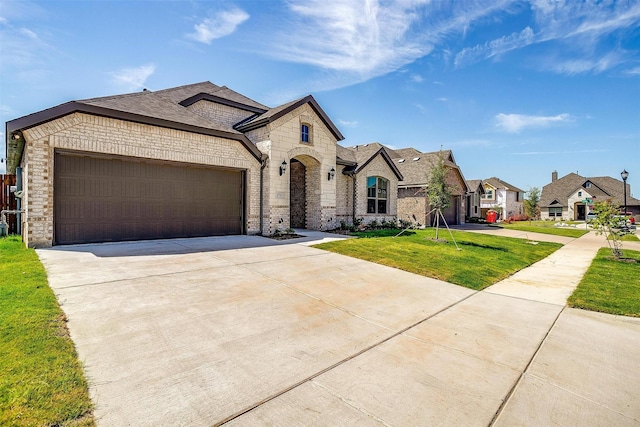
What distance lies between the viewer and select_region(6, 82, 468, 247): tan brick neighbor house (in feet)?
28.9

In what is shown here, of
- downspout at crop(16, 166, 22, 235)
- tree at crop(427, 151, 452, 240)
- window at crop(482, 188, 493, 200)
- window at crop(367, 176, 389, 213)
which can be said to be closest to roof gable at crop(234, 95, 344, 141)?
window at crop(367, 176, 389, 213)

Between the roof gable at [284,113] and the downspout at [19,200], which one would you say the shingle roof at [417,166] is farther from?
the downspout at [19,200]

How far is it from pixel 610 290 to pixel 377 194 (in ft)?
45.6

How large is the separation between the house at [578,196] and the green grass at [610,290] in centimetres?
4448

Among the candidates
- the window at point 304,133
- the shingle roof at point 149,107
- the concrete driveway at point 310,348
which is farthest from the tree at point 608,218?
the shingle roof at point 149,107

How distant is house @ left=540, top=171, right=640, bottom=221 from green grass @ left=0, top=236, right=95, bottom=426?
186ft

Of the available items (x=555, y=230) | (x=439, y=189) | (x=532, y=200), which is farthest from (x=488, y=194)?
(x=439, y=189)

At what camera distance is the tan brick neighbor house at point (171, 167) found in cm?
881

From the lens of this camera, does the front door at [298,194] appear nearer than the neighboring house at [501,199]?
Yes

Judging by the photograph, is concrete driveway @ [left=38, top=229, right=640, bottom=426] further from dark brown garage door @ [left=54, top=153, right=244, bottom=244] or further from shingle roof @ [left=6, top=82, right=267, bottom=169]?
shingle roof @ [left=6, top=82, right=267, bottom=169]

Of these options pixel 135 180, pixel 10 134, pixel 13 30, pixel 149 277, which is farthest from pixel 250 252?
pixel 13 30

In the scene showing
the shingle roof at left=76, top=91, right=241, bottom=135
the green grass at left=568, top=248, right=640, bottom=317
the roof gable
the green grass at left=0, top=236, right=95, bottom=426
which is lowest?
the green grass at left=568, top=248, right=640, bottom=317

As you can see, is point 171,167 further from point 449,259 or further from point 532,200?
point 532,200

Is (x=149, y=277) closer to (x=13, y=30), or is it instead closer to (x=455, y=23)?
(x=13, y=30)
